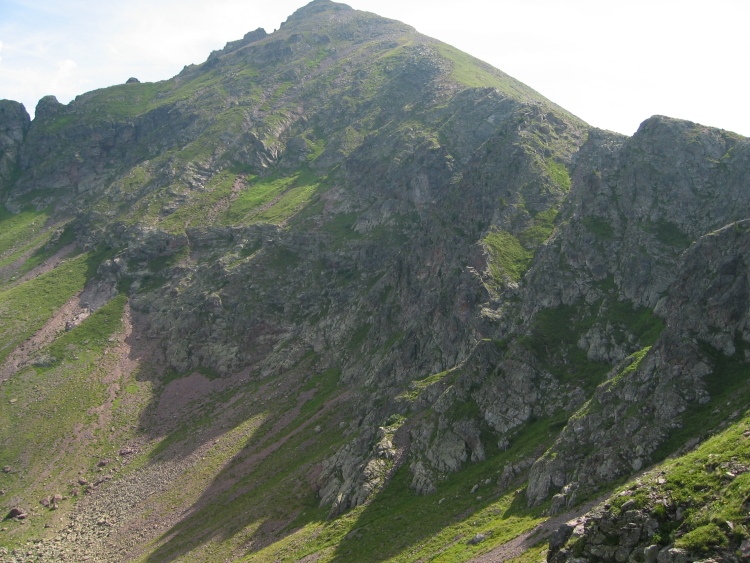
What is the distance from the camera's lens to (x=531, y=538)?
4934cm

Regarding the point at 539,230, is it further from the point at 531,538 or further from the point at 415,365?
the point at 531,538

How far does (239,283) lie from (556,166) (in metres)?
92.9

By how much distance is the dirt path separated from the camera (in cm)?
4822

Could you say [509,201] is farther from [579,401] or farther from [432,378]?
[579,401]

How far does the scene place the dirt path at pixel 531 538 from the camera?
158 feet

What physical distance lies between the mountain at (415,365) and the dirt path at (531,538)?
1.34 ft

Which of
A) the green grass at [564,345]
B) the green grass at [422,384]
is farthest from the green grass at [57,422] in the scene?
the green grass at [564,345]

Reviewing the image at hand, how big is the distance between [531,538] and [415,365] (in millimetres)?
59545

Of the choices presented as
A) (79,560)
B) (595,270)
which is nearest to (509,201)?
(595,270)

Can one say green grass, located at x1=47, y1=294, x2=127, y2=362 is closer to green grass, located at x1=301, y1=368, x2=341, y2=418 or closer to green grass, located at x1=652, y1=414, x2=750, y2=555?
green grass, located at x1=301, y1=368, x2=341, y2=418

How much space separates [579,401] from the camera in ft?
245

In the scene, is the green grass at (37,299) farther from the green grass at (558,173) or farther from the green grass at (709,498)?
the green grass at (709,498)

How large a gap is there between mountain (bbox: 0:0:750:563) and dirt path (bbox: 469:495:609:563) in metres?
0.41

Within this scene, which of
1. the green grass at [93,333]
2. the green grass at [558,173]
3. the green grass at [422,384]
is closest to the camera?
the green grass at [422,384]
